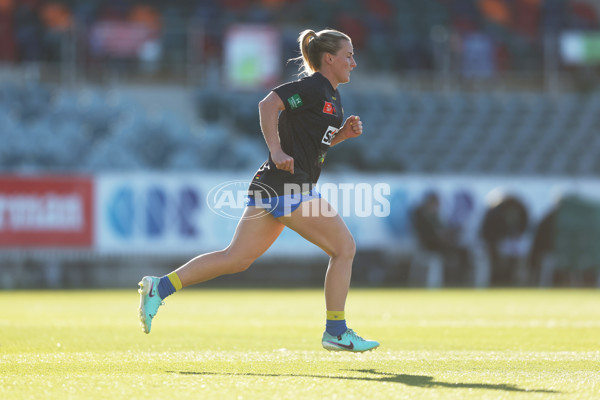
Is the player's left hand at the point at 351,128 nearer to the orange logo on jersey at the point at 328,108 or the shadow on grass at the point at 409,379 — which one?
the orange logo on jersey at the point at 328,108

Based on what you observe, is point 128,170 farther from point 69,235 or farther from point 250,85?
point 250,85

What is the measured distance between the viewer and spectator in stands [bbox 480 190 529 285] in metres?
16.3

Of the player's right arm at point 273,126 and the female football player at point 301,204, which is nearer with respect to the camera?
the player's right arm at point 273,126

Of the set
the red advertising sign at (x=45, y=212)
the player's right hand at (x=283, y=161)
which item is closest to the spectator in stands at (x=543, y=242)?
the red advertising sign at (x=45, y=212)

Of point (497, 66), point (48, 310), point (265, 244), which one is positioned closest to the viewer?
point (265, 244)

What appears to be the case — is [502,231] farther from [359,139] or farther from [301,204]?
[301,204]

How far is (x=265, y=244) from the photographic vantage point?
5.73 meters

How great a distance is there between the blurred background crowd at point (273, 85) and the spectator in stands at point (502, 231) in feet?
0.12

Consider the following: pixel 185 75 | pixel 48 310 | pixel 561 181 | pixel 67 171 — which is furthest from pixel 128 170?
pixel 561 181

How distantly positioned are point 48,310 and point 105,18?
12.1 m

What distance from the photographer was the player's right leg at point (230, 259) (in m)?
5.65

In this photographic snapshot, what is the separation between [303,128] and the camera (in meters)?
5.61

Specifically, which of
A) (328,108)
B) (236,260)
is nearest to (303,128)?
(328,108)

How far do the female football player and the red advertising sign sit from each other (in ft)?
31.5
